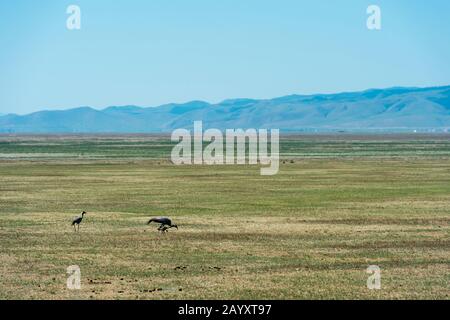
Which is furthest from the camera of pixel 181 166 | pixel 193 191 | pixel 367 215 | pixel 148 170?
pixel 181 166

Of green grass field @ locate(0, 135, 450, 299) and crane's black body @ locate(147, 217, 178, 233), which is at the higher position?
crane's black body @ locate(147, 217, 178, 233)

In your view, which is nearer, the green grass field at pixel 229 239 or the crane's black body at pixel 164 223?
the green grass field at pixel 229 239

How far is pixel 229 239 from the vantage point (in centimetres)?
2991

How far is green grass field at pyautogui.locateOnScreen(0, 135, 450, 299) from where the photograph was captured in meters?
21.7

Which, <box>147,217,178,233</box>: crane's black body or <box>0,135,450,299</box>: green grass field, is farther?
<box>147,217,178,233</box>: crane's black body

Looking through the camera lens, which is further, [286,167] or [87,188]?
[286,167]

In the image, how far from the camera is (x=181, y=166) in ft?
261

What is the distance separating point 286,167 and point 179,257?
50.4 metres

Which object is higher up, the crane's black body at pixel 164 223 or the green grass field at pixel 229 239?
the crane's black body at pixel 164 223

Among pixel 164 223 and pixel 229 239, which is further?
pixel 164 223

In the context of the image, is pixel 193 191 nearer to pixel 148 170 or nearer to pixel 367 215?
pixel 367 215

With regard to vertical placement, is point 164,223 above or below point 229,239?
above

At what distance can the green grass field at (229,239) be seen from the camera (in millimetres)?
21719
